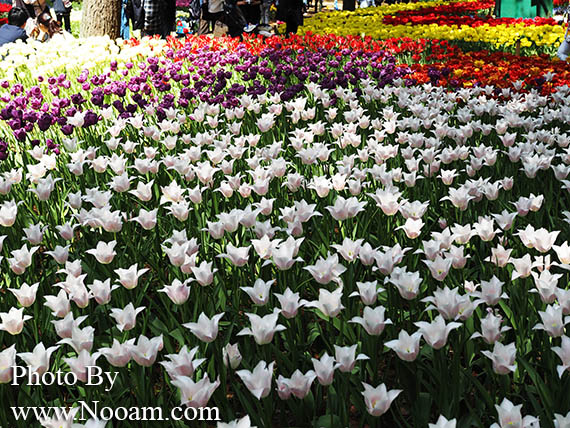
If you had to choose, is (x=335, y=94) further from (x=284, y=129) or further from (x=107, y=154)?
(x=107, y=154)

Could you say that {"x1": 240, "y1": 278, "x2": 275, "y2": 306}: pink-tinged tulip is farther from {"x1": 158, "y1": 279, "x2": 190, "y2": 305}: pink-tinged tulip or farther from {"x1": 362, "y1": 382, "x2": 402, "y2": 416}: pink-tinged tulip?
{"x1": 362, "y1": 382, "x2": 402, "y2": 416}: pink-tinged tulip

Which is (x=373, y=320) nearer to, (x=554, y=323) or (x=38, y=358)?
(x=554, y=323)

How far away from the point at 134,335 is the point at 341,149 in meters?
2.43

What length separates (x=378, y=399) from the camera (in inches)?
63.4

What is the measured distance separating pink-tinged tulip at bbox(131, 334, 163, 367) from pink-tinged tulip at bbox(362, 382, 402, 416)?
0.62 m

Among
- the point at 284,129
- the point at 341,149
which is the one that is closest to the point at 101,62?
the point at 284,129

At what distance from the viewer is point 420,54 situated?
858 cm

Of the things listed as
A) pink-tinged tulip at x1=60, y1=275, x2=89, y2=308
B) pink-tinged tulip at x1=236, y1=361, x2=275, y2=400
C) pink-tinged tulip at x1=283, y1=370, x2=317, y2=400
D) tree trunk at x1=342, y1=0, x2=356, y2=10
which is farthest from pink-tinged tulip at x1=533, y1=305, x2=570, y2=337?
tree trunk at x1=342, y1=0, x2=356, y2=10

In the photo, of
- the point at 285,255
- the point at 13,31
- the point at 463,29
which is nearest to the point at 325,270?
the point at 285,255

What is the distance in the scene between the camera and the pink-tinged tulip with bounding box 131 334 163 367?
1.78 m

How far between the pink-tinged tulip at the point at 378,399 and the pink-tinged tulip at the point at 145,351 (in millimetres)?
624

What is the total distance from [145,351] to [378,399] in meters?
0.70

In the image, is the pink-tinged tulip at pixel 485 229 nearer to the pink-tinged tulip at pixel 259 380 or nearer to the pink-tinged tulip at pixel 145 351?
the pink-tinged tulip at pixel 259 380

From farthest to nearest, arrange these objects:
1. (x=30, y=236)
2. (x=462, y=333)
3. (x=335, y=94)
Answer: (x=335, y=94), (x=30, y=236), (x=462, y=333)
